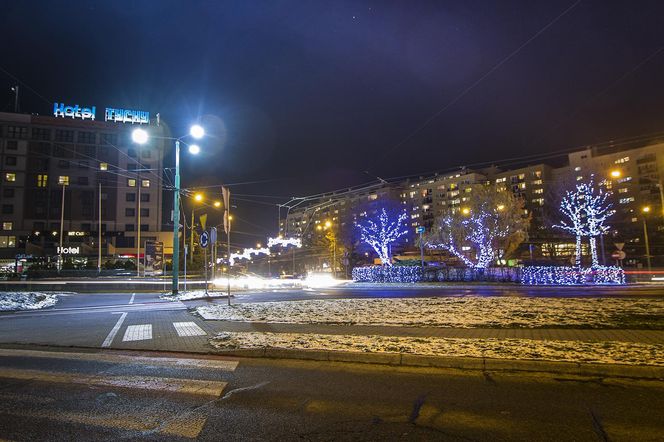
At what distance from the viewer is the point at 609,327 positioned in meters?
9.77

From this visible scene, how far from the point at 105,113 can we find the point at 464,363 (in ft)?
297

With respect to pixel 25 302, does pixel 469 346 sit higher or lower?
lower

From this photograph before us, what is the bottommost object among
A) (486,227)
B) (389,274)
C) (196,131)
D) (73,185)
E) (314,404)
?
(314,404)

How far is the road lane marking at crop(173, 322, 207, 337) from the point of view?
10773 mm

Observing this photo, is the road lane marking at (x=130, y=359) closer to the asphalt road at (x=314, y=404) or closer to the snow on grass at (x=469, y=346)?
the asphalt road at (x=314, y=404)

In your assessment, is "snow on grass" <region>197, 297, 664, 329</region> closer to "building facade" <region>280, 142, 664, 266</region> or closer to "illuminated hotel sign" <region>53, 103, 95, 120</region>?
"building facade" <region>280, 142, 664, 266</region>

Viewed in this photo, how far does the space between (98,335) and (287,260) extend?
80437 millimetres

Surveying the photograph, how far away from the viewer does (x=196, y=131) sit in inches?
866

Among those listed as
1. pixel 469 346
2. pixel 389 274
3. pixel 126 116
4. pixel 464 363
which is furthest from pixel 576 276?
pixel 126 116

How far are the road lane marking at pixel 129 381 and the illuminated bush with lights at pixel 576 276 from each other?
31.3 meters

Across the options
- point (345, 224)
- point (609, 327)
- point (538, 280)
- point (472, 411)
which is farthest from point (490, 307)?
point (345, 224)

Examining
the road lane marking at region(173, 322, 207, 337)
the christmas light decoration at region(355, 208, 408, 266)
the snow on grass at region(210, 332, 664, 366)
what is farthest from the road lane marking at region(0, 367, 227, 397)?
the christmas light decoration at region(355, 208, 408, 266)

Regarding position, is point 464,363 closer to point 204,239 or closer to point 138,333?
point 138,333

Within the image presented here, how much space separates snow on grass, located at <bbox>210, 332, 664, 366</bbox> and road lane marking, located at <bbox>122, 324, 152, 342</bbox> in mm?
2086
